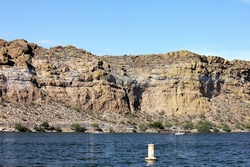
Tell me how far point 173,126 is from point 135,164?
9201cm

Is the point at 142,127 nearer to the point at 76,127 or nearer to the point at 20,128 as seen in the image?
the point at 76,127

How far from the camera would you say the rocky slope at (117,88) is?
117750mm

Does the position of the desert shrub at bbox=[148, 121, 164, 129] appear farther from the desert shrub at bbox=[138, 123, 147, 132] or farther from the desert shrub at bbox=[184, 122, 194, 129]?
the desert shrub at bbox=[184, 122, 194, 129]

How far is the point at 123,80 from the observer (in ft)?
451

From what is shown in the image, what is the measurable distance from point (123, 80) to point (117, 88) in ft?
15.4

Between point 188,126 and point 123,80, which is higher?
point 123,80

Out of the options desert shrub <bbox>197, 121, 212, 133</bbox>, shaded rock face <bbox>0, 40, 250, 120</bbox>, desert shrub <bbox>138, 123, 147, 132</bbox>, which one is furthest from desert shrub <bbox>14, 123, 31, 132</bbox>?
desert shrub <bbox>197, 121, 212, 133</bbox>

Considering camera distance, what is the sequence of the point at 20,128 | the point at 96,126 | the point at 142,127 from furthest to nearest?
the point at 142,127, the point at 96,126, the point at 20,128

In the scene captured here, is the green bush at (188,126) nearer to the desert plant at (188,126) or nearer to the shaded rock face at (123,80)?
the desert plant at (188,126)

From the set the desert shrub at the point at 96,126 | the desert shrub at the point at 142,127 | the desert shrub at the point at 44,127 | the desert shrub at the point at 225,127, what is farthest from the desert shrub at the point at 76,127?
the desert shrub at the point at 225,127

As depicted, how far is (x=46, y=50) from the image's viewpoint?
141 m

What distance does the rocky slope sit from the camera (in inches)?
4636

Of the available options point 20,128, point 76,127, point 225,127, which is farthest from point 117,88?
point 20,128

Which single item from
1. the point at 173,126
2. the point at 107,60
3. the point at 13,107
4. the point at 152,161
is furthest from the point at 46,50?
the point at 152,161
